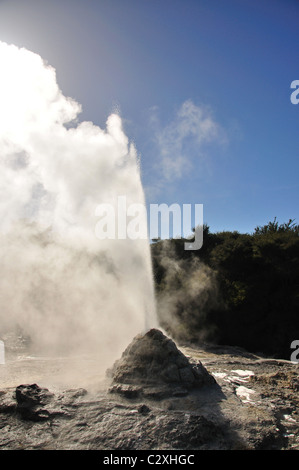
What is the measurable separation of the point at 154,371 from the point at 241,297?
8.74 meters

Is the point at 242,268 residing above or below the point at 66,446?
above

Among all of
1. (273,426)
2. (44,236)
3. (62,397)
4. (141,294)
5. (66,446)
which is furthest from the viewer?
(44,236)

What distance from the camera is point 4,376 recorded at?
7.39m

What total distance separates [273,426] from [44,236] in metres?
14.8

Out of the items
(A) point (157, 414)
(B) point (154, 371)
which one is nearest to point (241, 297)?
(B) point (154, 371)

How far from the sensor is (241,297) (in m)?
13.8

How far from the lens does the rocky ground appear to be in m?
4.30

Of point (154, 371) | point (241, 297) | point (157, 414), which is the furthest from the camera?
point (241, 297)

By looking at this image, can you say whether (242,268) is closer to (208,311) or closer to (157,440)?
(208,311)

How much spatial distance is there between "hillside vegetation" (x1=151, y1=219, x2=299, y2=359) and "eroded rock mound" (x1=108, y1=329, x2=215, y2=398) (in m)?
6.82

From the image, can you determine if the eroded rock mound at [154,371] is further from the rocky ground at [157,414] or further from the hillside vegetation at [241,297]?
the hillside vegetation at [241,297]

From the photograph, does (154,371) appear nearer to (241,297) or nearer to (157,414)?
(157,414)

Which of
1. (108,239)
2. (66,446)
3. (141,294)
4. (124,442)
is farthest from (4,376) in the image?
(108,239)

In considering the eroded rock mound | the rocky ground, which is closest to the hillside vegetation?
the rocky ground
